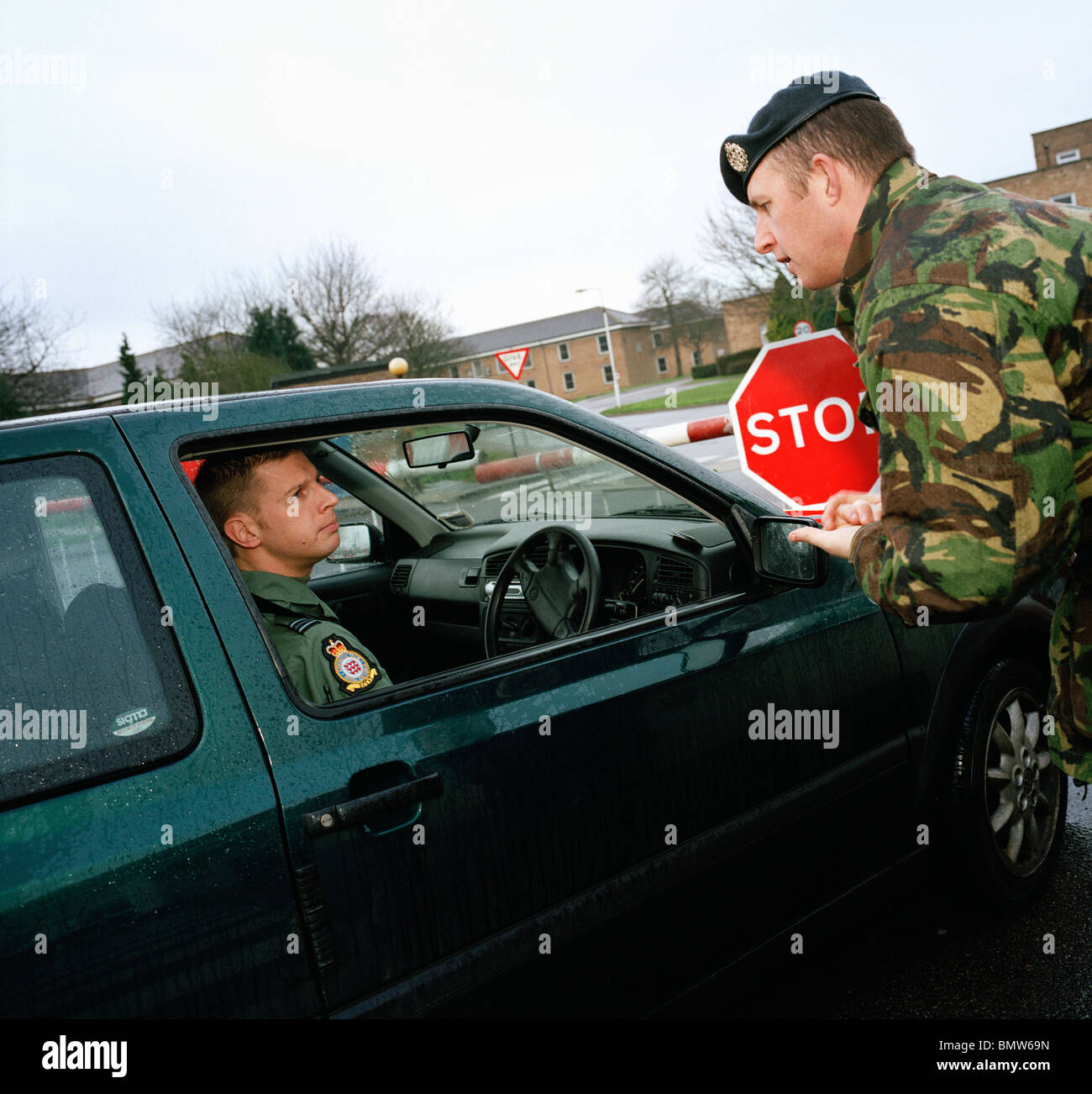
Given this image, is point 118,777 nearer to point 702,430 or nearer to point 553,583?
point 553,583

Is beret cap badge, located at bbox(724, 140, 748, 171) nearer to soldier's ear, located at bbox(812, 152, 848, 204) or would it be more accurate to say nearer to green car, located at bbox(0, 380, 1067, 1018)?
soldier's ear, located at bbox(812, 152, 848, 204)

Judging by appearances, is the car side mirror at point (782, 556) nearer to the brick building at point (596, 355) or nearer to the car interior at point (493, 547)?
the car interior at point (493, 547)

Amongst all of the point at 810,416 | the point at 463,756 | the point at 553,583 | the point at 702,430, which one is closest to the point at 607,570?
the point at 553,583

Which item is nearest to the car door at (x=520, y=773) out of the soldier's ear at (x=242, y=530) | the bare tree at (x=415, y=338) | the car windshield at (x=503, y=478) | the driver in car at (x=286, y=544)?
the driver in car at (x=286, y=544)

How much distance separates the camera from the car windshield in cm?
287

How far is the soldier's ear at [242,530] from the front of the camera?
2051mm

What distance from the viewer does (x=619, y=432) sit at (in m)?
2.12

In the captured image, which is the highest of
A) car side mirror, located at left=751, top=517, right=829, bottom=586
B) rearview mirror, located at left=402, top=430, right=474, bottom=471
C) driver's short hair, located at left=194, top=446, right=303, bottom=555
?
rearview mirror, located at left=402, top=430, right=474, bottom=471

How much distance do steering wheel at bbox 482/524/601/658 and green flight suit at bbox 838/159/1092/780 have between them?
3.29 ft

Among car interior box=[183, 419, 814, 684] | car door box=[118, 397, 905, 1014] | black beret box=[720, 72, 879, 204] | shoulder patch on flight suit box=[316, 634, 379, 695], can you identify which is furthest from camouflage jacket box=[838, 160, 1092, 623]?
shoulder patch on flight suit box=[316, 634, 379, 695]

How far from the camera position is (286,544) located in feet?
6.97

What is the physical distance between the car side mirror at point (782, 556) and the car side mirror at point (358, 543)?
6.76 ft
